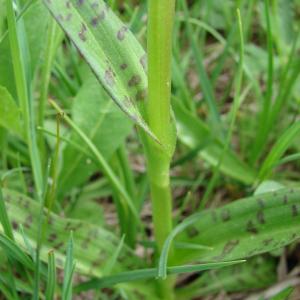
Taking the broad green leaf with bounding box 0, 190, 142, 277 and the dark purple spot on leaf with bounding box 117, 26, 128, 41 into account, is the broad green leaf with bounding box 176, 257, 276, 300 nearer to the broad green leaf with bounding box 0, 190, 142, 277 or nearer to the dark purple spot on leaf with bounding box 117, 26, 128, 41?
the broad green leaf with bounding box 0, 190, 142, 277

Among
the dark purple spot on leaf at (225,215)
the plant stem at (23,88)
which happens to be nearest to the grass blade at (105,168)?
the plant stem at (23,88)

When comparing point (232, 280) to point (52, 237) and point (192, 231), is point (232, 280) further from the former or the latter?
point (52, 237)

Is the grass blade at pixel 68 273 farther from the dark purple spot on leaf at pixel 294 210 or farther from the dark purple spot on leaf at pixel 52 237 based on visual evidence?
the dark purple spot on leaf at pixel 294 210

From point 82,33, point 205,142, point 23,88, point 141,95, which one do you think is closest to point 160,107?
point 141,95

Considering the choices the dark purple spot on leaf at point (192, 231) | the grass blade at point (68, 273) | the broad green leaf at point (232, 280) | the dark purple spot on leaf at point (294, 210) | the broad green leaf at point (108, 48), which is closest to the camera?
the broad green leaf at point (108, 48)

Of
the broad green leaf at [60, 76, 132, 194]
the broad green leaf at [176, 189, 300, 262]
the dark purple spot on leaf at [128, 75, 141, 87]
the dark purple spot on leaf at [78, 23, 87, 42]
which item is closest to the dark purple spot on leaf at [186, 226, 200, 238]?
the broad green leaf at [176, 189, 300, 262]

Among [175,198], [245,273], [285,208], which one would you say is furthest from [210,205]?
[285,208]
